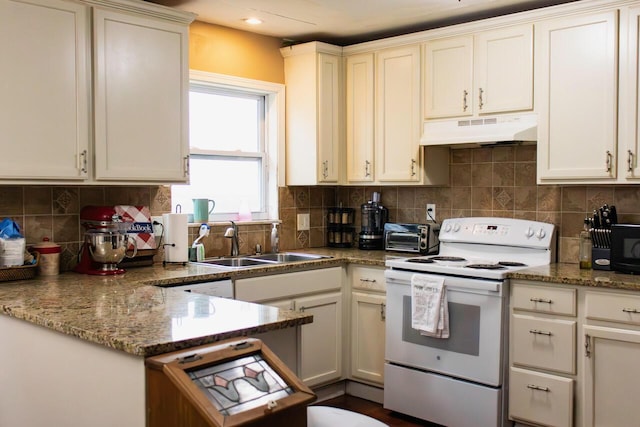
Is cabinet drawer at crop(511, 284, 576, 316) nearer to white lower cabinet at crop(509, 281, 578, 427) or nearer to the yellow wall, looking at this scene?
white lower cabinet at crop(509, 281, 578, 427)

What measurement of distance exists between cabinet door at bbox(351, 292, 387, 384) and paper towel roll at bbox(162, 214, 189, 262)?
111cm

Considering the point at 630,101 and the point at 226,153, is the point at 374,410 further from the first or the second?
the point at 630,101

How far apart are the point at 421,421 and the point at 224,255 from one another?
156cm

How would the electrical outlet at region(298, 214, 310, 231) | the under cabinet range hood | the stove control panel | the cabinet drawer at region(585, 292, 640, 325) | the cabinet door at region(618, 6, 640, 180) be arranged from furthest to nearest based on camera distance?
the electrical outlet at region(298, 214, 310, 231) → the stove control panel → the under cabinet range hood → the cabinet door at region(618, 6, 640, 180) → the cabinet drawer at region(585, 292, 640, 325)

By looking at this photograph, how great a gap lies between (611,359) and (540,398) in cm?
41

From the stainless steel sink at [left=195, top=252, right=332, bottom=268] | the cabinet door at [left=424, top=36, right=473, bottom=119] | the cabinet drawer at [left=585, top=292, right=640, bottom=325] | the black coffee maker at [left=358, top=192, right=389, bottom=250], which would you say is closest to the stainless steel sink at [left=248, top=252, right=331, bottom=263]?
the stainless steel sink at [left=195, top=252, right=332, bottom=268]

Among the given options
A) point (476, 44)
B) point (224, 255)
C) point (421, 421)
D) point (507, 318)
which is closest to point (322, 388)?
point (421, 421)

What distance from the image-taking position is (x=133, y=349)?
1.73m

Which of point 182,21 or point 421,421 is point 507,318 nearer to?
point 421,421

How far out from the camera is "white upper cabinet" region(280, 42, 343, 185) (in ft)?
14.3

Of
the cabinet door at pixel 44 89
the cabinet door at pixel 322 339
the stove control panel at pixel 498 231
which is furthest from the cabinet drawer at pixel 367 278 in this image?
the cabinet door at pixel 44 89

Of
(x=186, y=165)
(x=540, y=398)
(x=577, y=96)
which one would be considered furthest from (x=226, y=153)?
(x=540, y=398)

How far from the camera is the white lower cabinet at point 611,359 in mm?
2961

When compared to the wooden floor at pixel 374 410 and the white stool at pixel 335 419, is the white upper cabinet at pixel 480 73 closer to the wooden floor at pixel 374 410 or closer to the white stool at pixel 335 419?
the wooden floor at pixel 374 410
